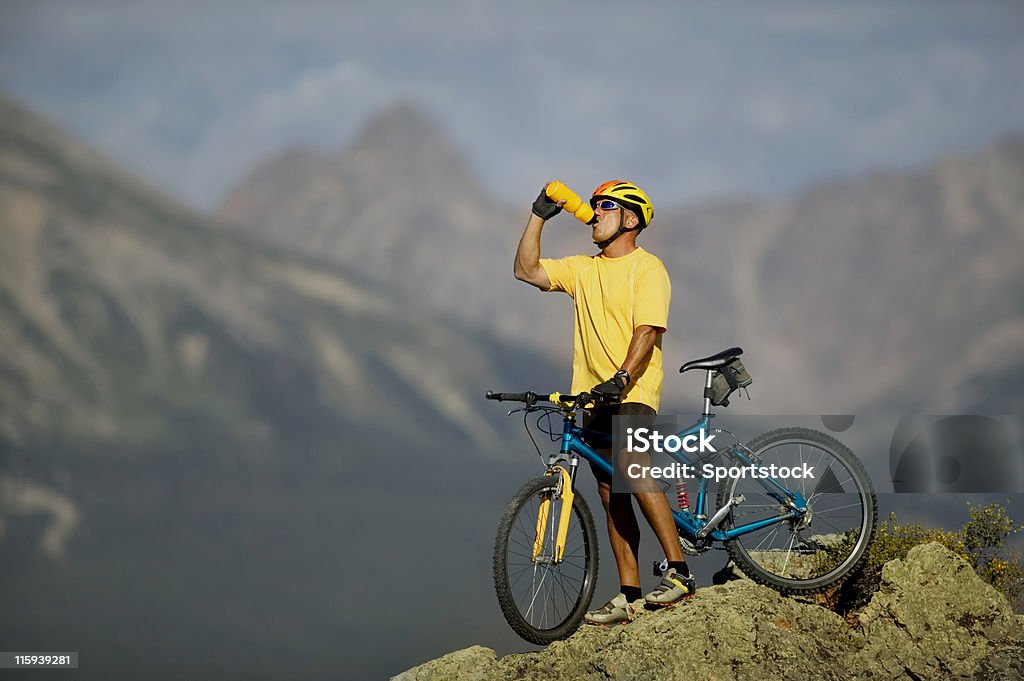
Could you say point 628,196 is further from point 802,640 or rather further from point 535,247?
point 802,640

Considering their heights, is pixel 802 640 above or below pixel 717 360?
below

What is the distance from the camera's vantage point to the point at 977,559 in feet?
32.3

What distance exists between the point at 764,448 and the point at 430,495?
493 feet

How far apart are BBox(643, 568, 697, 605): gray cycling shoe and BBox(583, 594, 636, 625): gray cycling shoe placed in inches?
7.3

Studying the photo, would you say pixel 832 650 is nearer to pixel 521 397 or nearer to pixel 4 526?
pixel 521 397

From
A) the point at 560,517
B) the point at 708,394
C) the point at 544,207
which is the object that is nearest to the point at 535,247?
the point at 544,207

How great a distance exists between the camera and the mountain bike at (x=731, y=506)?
8.89 meters

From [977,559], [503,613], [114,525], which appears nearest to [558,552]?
[503,613]

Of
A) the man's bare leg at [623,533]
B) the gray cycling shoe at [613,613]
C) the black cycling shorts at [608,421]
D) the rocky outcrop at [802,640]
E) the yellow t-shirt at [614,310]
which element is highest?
the yellow t-shirt at [614,310]

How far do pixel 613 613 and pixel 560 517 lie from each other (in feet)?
2.70

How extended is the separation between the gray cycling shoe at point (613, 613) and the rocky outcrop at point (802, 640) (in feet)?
0.27

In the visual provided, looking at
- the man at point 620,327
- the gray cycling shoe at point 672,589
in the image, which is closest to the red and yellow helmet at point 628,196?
the man at point 620,327

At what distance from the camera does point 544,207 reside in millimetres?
9055

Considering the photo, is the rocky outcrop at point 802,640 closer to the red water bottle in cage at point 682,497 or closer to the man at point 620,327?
the man at point 620,327
